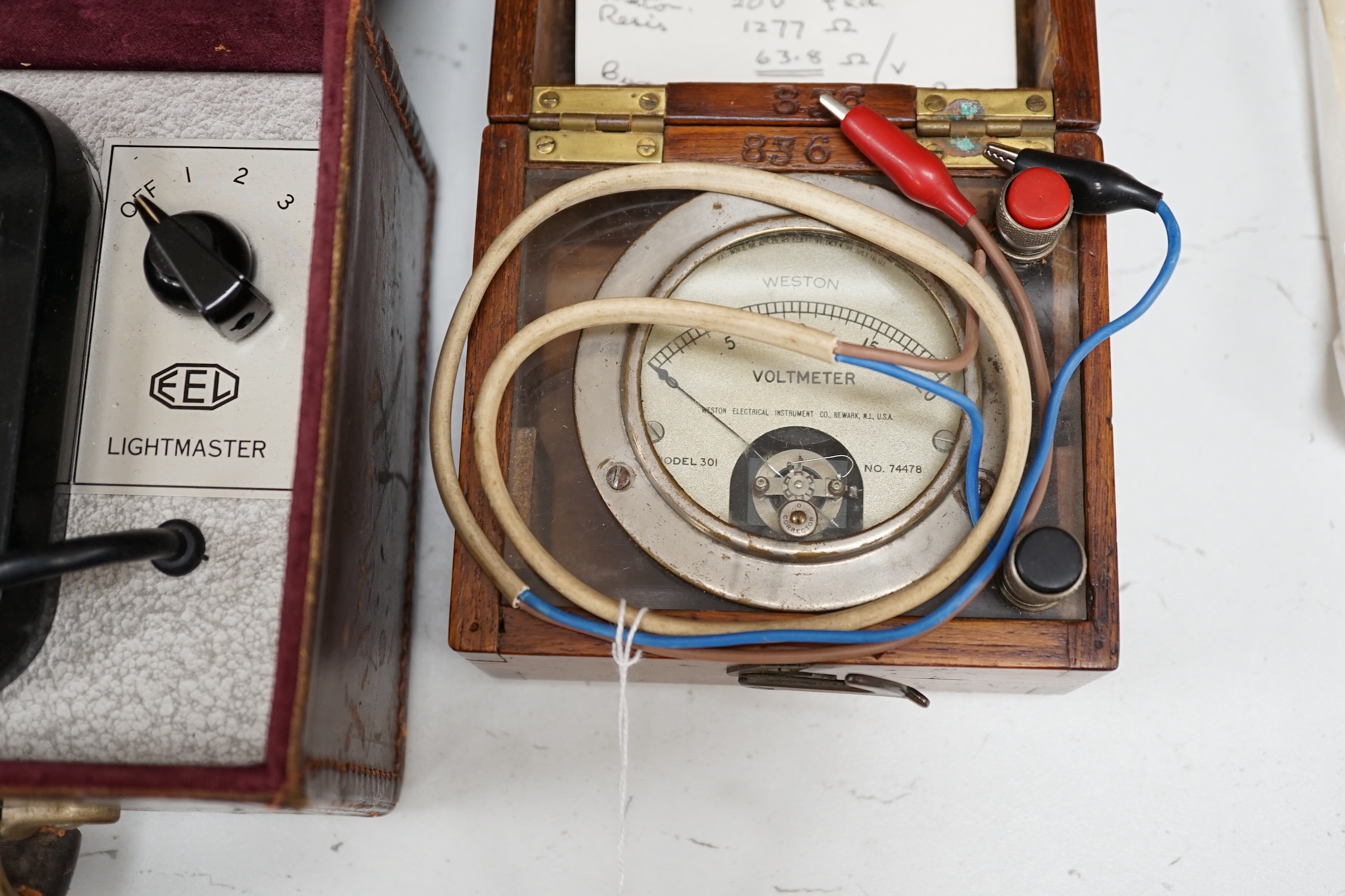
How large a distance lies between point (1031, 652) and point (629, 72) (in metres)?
0.70

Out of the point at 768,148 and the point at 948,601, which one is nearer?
the point at 948,601

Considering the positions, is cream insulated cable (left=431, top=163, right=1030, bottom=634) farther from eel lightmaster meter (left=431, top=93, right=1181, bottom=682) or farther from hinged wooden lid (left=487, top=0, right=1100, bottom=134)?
hinged wooden lid (left=487, top=0, right=1100, bottom=134)

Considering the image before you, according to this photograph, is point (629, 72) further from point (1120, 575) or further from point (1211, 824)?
point (1211, 824)

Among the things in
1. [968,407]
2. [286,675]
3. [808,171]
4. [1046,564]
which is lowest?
[286,675]

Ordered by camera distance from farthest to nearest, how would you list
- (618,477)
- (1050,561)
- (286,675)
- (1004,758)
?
1. (1004,758)
2. (618,477)
3. (1050,561)
4. (286,675)

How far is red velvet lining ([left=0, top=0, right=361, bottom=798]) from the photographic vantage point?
69cm

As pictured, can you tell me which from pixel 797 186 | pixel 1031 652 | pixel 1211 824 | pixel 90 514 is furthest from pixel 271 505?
pixel 1211 824

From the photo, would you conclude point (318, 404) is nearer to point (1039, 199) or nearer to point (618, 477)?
point (618, 477)

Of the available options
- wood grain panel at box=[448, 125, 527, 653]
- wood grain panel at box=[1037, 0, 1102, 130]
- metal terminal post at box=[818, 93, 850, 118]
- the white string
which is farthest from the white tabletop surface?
metal terminal post at box=[818, 93, 850, 118]

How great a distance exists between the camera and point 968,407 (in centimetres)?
88

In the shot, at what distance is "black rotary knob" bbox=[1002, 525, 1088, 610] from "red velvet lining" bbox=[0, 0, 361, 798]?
1.83 ft

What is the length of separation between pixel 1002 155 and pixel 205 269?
2.33 feet

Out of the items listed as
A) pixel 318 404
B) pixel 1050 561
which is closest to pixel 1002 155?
pixel 1050 561

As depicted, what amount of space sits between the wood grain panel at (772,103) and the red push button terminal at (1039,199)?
140 millimetres
